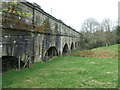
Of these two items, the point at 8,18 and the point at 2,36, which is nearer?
the point at 2,36

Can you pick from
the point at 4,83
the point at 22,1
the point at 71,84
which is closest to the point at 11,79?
the point at 4,83

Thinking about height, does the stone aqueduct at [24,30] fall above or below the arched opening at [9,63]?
above

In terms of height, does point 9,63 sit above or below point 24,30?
below

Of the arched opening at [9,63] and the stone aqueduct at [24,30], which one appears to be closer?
the stone aqueduct at [24,30]

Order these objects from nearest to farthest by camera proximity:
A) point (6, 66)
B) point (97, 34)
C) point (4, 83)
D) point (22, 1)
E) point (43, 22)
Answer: point (4, 83)
point (22, 1)
point (6, 66)
point (43, 22)
point (97, 34)

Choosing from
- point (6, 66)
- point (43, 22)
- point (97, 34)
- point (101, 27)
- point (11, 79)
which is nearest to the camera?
point (11, 79)

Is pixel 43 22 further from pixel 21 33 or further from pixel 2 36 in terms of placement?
pixel 2 36

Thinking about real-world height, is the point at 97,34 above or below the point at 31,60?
above

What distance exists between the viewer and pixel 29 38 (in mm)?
7242

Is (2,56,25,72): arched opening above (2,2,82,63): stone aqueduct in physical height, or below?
below

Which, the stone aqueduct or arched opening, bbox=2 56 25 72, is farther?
arched opening, bbox=2 56 25 72

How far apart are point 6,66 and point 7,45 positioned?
215 cm

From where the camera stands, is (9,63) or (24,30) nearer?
(24,30)

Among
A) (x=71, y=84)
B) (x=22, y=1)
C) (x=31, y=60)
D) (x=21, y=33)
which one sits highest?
(x=22, y=1)
